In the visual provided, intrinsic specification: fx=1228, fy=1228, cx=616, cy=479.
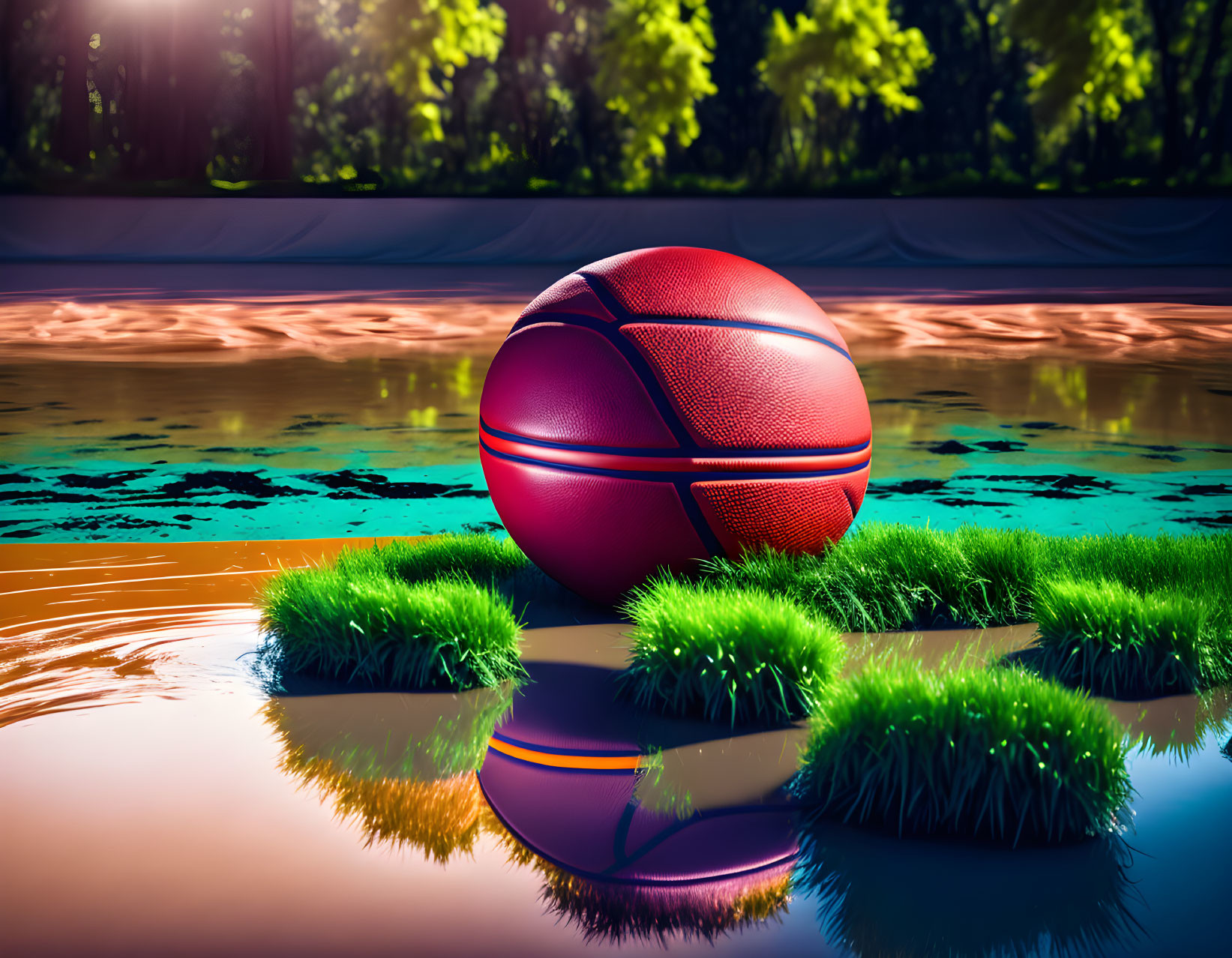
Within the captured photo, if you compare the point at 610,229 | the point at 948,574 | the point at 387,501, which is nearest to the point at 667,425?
the point at 948,574

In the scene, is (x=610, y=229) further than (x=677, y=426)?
Yes

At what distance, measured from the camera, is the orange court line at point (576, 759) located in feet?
9.22

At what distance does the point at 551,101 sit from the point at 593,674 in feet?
116

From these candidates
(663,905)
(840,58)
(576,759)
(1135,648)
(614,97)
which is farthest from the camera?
(614,97)

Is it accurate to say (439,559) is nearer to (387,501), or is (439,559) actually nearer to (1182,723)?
(387,501)

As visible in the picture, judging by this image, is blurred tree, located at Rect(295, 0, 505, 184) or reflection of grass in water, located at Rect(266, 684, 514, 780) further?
blurred tree, located at Rect(295, 0, 505, 184)

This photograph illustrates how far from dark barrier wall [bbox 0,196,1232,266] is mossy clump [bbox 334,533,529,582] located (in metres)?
22.4

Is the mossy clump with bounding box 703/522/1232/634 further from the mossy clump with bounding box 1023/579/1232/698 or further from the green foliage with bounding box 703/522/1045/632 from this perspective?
the mossy clump with bounding box 1023/579/1232/698

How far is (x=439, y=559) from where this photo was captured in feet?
14.0

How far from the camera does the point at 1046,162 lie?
117 feet

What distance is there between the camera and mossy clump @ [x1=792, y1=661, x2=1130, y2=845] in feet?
8.01

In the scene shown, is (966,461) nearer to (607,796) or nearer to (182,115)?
(607,796)

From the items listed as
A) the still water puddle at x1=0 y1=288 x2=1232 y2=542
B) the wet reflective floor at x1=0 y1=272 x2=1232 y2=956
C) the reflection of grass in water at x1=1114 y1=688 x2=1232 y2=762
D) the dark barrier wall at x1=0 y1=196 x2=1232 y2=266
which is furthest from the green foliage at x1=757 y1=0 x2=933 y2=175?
the reflection of grass in water at x1=1114 y1=688 x2=1232 y2=762

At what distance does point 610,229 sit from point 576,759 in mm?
24682
